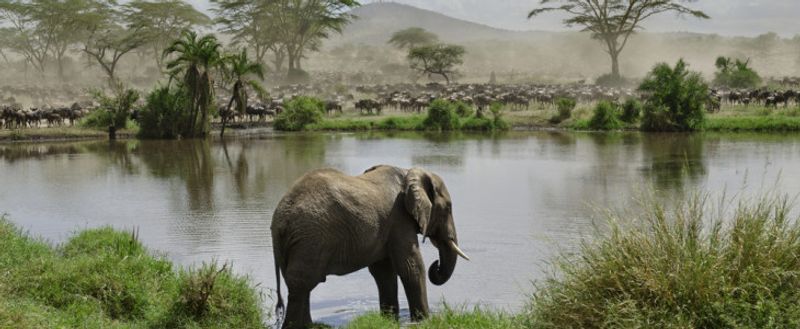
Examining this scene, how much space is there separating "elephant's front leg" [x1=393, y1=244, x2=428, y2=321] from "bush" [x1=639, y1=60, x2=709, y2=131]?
28.4 meters

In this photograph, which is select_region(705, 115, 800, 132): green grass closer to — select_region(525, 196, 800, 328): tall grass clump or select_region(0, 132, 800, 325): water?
select_region(0, 132, 800, 325): water

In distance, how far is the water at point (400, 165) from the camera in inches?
418

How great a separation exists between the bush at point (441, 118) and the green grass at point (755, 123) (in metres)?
10.3

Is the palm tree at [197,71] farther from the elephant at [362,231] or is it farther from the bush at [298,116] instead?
the elephant at [362,231]

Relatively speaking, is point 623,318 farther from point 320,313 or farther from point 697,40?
point 697,40

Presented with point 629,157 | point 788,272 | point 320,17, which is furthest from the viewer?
point 320,17

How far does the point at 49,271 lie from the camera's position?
26.1ft

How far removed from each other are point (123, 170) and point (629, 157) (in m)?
13.4

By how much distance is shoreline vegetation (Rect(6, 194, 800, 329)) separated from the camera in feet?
18.5

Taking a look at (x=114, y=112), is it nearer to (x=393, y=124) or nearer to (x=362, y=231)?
(x=393, y=124)

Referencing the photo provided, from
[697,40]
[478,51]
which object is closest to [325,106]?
[478,51]

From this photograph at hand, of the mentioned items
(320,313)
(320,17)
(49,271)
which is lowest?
(320,313)

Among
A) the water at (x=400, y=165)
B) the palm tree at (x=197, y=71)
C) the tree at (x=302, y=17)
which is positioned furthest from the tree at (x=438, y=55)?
the palm tree at (x=197, y=71)

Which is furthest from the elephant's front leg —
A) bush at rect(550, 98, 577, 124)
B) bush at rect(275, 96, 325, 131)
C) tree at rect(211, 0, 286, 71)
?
tree at rect(211, 0, 286, 71)
